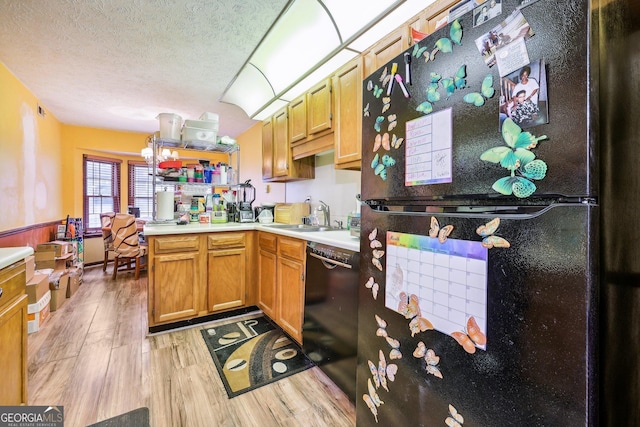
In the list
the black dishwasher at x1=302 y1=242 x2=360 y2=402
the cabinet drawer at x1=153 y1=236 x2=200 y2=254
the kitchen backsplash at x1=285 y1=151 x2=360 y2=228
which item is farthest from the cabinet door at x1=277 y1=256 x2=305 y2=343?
the cabinet drawer at x1=153 y1=236 x2=200 y2=254

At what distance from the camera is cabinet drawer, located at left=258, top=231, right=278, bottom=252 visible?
2379mm

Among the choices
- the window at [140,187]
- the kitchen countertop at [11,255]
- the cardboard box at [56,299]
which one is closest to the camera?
the kitchen countertop at [11,255]

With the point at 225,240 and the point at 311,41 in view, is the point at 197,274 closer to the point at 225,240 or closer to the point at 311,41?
the point at 225,240

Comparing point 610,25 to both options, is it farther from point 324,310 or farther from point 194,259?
point 194,259

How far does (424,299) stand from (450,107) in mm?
587

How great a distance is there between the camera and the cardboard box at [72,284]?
10.5ft

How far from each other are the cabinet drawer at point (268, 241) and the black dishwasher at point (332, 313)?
59 cm

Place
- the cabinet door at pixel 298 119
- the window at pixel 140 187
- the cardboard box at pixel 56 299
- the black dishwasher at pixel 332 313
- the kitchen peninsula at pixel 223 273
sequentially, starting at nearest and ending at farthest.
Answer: the black dishwasher at pixel 332 313 < the kitchen peninsula at pixel 223 273 < the cabinet door at pixel 298 119 < the cardboard box at pixel 56 299 < the window at pixel 140 187

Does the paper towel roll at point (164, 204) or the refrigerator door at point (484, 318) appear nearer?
the refrigerator door at point (484, 318)

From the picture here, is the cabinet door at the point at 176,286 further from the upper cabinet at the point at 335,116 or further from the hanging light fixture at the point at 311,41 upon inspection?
the hanging light fixture at the point at 311,41

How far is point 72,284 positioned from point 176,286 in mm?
1964

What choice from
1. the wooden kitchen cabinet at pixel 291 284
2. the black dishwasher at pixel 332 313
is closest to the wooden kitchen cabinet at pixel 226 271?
the wooden kitchen cabinet at pixel 291 284

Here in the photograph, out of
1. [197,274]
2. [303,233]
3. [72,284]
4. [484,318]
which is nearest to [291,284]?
[303,233]

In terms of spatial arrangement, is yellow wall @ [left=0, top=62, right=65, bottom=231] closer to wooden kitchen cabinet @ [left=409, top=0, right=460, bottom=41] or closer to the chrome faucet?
the chrome faucet
